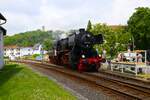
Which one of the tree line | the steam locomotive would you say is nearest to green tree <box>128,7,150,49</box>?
the tree line

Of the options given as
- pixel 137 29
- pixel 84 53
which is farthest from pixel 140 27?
pixel 84 53

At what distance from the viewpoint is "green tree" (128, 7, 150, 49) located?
7944 centimetres

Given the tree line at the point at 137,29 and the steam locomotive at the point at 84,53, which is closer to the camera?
the steam locomotive at the point at 84,53

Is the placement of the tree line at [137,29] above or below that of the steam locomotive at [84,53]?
above

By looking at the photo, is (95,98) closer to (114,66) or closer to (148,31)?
(114,66)

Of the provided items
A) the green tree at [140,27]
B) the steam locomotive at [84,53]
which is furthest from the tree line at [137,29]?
the steam locomotive at [84,53]

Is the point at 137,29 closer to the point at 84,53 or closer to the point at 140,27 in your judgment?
the point at 140,27

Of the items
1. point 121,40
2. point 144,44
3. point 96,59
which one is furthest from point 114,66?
point 144,44

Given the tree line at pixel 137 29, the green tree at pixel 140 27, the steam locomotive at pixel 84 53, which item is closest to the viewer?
the steam locomotive at pixel 84 53

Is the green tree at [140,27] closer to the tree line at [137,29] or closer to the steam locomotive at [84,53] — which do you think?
the tree line at [137,29]

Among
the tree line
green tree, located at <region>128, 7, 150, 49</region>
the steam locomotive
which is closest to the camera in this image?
the steam locomotive

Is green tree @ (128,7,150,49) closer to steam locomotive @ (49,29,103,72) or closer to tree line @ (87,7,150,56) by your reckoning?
tree line @ (87,7,150,56)

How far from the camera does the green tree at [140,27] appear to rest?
261ft

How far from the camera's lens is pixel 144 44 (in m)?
79.4
